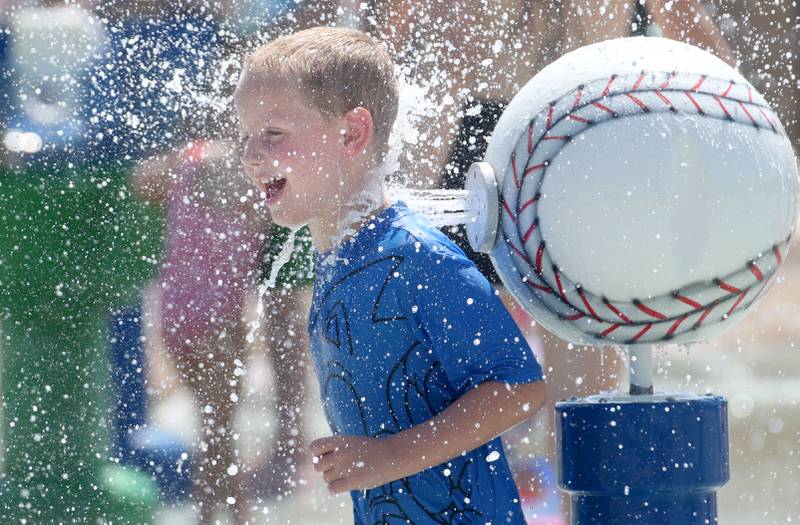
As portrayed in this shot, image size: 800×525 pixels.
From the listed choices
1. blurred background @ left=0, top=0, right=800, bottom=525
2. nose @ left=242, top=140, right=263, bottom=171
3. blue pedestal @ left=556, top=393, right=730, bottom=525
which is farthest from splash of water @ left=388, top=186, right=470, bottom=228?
blurred background @ left=0, top=0, right=800, bottom=525

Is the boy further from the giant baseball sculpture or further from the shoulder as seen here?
the giant baseball sculpture

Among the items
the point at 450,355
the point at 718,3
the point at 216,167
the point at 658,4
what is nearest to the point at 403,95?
the point at 450,355

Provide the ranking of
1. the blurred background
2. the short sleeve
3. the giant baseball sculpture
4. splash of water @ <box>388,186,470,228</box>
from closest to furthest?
1. the giant baseball sculpture
2. the short sleeve
3. splash of water @ <box>388,186,470,228</box>
4. the blurred background

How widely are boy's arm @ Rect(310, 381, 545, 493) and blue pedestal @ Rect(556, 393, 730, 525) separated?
0.46ft

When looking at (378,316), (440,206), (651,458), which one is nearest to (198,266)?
(440,206)

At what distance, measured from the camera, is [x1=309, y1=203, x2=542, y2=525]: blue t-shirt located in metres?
1.75

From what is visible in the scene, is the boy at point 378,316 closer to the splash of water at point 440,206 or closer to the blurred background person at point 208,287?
the splash of water at point 440,206

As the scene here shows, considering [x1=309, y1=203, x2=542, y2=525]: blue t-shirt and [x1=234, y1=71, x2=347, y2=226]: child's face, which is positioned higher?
[x1=234, y1=71, x2=347, y2=226]: child's face

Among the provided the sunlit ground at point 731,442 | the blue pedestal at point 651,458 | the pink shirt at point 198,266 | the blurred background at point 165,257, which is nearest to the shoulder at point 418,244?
the blue pedestal at point 651,458

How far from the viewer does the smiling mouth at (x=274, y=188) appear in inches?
76.4

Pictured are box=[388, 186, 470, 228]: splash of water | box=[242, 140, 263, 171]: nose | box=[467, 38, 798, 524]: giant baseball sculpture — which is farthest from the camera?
box=[388, 186, 470, 228]: splash of water

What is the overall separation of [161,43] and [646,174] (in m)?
2.76

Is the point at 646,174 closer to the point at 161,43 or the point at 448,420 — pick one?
the point at 448,420

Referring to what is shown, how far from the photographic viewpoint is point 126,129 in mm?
4035
